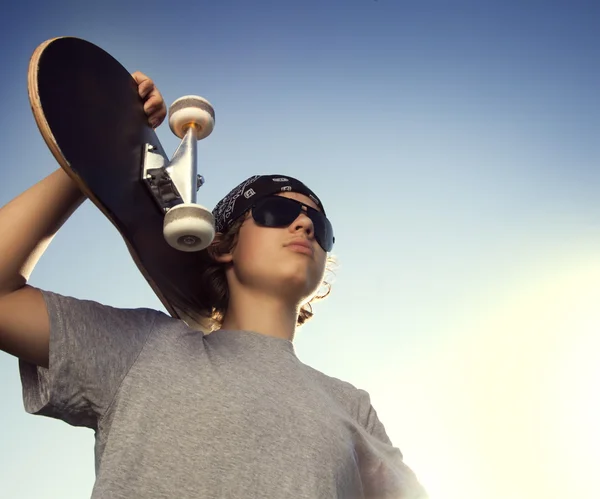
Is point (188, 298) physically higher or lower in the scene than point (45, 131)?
lower

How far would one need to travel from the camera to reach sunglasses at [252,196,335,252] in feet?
9.36

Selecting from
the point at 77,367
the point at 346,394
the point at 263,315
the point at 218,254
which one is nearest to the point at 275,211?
the point at 218,254

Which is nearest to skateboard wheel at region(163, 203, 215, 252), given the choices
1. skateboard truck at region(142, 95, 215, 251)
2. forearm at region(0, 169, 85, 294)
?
skateboard truck at region(142, 95, 215, 251)

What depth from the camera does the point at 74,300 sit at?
1.94 m

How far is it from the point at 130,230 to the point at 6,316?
20.7 inches

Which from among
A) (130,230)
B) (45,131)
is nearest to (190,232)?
(130,230)

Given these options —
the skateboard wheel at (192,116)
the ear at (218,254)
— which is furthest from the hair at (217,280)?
the skateboard wheel at (192,116)

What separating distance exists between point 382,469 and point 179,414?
3.03 ft

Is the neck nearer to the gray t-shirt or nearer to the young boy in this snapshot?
the young boy

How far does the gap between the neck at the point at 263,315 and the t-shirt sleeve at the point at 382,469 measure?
1.66 ft

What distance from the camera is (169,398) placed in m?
1.87

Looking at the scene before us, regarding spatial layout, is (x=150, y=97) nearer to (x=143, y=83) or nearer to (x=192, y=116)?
(x=143, y=83)

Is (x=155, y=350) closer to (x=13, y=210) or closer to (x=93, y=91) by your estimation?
(x=13, y=210)

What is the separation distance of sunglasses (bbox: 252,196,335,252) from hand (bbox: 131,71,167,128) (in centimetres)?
70
